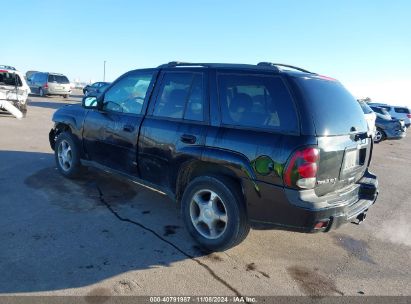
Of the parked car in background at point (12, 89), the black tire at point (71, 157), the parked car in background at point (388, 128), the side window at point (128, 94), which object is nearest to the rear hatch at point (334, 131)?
the side window at point (128, 94)

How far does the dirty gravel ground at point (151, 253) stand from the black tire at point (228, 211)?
0.15 meters

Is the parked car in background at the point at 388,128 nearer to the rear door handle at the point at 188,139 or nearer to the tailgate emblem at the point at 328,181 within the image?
the tailgate emblem at the point at 328,181

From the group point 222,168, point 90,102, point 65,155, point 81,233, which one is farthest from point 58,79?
point 222,168

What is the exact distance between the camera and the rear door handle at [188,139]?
3.96m

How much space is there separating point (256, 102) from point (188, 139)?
33.9 inches

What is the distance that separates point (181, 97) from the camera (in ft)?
14.2

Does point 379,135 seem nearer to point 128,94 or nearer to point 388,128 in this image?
point 388,128

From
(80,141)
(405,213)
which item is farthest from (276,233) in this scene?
(80,141)

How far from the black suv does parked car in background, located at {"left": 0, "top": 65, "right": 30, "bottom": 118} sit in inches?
400

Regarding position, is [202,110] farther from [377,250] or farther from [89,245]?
[377,250]

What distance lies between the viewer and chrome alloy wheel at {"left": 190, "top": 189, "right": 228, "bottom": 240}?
385 centimetres

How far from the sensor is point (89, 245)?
12.6 ft

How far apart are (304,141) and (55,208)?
3.32m

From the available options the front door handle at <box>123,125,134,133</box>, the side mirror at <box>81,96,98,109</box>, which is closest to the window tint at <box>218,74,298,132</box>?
the front door handle at <box>123,125,134,133</box>
